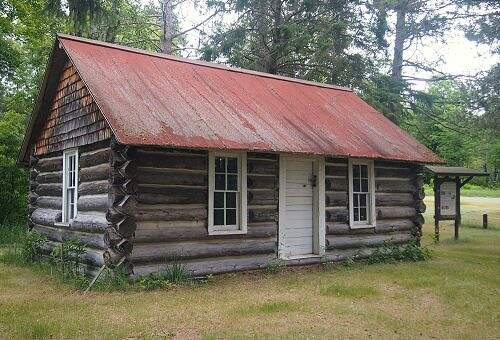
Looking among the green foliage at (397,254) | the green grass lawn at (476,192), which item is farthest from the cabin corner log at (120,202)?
the green grass lawn at (476,192)

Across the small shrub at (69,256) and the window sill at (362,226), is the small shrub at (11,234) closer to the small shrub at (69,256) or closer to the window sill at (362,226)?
the small shrub at (69,256)

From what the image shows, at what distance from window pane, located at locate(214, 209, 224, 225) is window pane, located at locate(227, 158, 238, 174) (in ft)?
2.87

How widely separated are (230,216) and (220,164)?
3.72ft

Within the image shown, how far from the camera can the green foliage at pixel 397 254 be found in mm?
13609

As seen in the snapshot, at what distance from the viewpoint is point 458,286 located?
10.2 meters

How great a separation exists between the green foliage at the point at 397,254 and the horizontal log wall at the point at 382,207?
180 mm

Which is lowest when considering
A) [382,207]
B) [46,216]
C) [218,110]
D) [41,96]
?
[46,216]

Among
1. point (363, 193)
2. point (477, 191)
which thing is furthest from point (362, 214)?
point (477, 191)

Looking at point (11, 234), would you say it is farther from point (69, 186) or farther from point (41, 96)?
point (69, 186)

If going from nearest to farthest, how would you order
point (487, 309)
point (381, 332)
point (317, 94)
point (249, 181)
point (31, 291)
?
1. point (381, 332)
2. point (487, 309)
3. point (31, 291)
4. point (249, 181)
5. point (317, 94)

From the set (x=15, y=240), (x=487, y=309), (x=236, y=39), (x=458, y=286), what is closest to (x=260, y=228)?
(x=458, y=286)

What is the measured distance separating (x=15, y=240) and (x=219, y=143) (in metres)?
10.3

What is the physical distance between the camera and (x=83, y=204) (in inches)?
434

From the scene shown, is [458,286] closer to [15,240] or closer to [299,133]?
[299,133]
